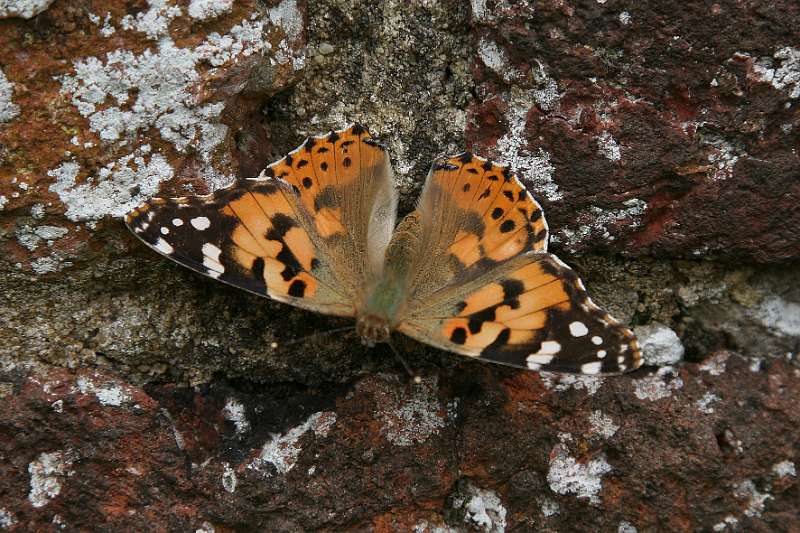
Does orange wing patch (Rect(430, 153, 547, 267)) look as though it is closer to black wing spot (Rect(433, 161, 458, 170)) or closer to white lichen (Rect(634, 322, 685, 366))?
black wing spot (Rect(433, 161, 458, 170))

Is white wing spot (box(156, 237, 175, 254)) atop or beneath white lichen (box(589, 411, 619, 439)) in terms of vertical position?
atop

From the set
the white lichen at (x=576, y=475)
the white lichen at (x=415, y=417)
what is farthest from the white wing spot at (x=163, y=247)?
Answer: the white lichen at (x=576, y=475)

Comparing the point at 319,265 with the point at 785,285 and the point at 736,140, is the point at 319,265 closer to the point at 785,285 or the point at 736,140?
the point at 736,140

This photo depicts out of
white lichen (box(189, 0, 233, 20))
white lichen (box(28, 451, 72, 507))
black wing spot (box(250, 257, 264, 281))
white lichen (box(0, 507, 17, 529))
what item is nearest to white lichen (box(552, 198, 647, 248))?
black wing spot (box(250, 257, 264, 281))

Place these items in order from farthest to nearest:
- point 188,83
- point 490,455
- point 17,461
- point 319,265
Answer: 1. point 319,265
2. point 490,455
3. point 17,461
4. point 188,83

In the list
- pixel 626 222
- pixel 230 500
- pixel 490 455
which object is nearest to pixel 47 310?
pixel 230 500

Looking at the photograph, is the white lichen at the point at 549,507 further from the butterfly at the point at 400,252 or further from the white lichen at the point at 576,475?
the butterfly at the point at 400,252
